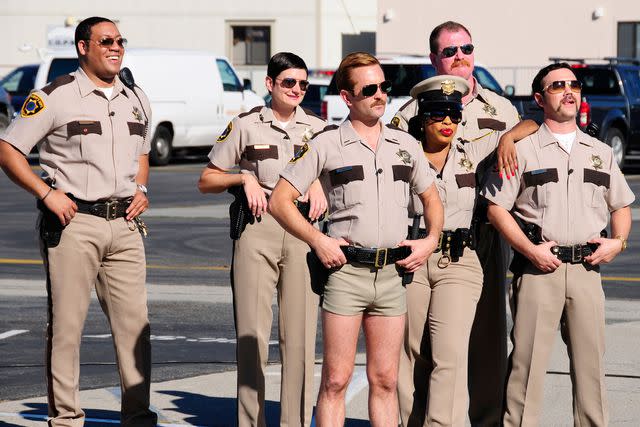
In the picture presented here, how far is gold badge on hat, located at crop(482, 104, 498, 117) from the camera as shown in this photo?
22.2 feet

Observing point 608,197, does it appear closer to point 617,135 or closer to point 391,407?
point 391,407

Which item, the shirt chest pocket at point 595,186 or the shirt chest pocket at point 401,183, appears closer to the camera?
the shirt chest pocket at point 401,183

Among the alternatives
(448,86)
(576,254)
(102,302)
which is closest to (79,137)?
(102,302)

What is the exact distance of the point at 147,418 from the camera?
684cm


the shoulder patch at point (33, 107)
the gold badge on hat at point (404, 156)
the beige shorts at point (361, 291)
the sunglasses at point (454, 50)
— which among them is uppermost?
the sunglasses at point (454, 50)

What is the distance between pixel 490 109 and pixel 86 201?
1937 mm

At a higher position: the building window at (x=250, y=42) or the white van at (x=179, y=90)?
the building window at (x=250, y=42)

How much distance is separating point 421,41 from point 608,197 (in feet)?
106

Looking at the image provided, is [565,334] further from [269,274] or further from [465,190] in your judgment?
[269,274]

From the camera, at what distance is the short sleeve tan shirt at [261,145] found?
673 cm

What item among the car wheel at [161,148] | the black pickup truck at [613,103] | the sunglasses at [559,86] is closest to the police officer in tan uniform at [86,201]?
the sunglasses at [559,86]

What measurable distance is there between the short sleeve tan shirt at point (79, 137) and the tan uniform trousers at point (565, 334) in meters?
1.93

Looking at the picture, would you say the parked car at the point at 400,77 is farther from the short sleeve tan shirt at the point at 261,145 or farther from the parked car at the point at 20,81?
the short sleeve tan shirt at the point at 261,145

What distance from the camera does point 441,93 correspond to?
6262mm
